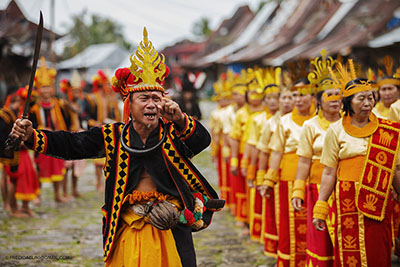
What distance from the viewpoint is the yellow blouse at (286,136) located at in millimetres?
5613

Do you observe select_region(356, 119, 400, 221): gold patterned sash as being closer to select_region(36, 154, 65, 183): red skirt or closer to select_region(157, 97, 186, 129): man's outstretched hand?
select_region(157, 97, 186, 129): man's outstretched hand

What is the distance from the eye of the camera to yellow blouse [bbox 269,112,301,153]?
5.61 m

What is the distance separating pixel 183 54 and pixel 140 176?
61.9 meters

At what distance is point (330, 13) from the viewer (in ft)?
73.0

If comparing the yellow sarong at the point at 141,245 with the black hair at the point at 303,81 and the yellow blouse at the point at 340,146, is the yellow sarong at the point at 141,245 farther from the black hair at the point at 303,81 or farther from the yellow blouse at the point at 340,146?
the black hair at the point at 303,81

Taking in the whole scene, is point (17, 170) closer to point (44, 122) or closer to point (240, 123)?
point (44, 122)

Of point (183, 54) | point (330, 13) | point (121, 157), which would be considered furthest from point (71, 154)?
point (183, 54)

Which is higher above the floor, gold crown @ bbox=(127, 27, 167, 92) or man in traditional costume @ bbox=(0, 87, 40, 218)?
gold crown @ bbox=(127, 27, 167, 92)

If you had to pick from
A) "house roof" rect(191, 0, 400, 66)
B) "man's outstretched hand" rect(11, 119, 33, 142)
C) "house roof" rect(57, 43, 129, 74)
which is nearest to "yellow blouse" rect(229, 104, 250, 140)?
"man's outstretched hand" rect(11, 119, 33, 142)

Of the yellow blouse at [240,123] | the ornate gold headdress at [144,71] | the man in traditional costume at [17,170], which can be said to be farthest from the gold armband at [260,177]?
the man in traditional costume at [17,170]

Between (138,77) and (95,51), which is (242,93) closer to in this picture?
(138,77)

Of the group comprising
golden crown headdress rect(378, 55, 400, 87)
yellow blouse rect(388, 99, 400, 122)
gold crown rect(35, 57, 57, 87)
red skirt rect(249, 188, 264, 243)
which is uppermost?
gold crown rect(35, 57, 57, 87)

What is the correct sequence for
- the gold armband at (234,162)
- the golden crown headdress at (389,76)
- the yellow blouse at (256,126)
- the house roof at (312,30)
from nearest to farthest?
the golden crown headdress at (389,76) → the yellow blouse at (256,126) → the gold armband at (234,162) → the house roof at (312,30)

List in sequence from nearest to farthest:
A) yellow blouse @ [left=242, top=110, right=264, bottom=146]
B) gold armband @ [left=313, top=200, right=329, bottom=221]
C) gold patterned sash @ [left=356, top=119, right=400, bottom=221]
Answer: gold patterned sash @ [left=356, top=119, right=400, bottom=221] → gold armband @ [left=313, top=200, right=329, bottom=221] → yellow blouse @ [left=242, top=110, right=264, bottom=146]
